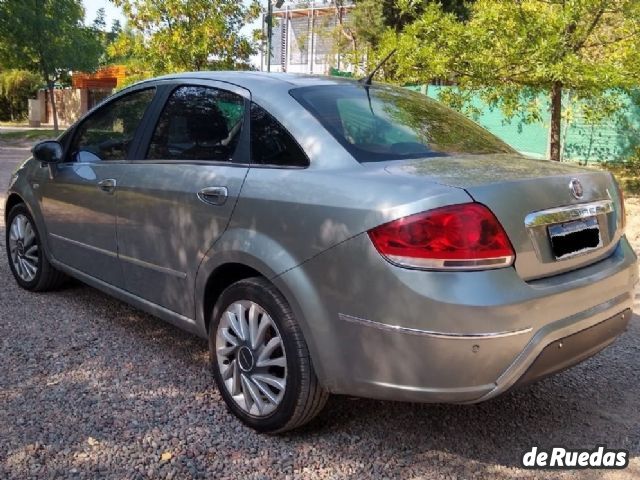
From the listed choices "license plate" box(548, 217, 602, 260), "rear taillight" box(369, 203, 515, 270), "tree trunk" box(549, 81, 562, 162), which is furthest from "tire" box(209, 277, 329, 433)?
"tree trunk" box(549, 81, 562, 162)

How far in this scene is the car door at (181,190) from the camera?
119 inches

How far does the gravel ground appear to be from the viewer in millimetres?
2641

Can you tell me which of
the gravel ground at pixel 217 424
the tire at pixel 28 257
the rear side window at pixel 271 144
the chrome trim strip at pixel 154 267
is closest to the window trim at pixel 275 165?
the rear side window at pixel 271 144

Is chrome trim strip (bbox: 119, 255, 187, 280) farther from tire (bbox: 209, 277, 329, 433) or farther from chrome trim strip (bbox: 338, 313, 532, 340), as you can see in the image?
chrome trim strip (bbox: 338, 313, 532, 340)

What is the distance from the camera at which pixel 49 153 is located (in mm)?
4227

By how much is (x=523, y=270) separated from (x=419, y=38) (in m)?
7.61

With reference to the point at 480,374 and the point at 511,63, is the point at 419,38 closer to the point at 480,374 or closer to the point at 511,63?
the point at 511,63

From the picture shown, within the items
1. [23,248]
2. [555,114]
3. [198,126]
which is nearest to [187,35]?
[555,114]

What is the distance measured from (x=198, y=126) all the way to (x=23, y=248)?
2352 millimetres

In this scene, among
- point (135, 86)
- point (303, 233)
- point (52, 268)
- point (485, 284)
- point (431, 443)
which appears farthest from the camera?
point (52, 268)

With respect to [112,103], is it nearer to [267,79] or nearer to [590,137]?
[267,79]

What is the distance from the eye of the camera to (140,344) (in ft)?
12.9

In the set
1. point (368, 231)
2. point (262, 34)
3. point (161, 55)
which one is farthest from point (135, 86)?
point (262, 34)

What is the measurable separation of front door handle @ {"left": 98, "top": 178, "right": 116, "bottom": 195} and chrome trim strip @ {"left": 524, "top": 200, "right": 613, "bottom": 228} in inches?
94.6
